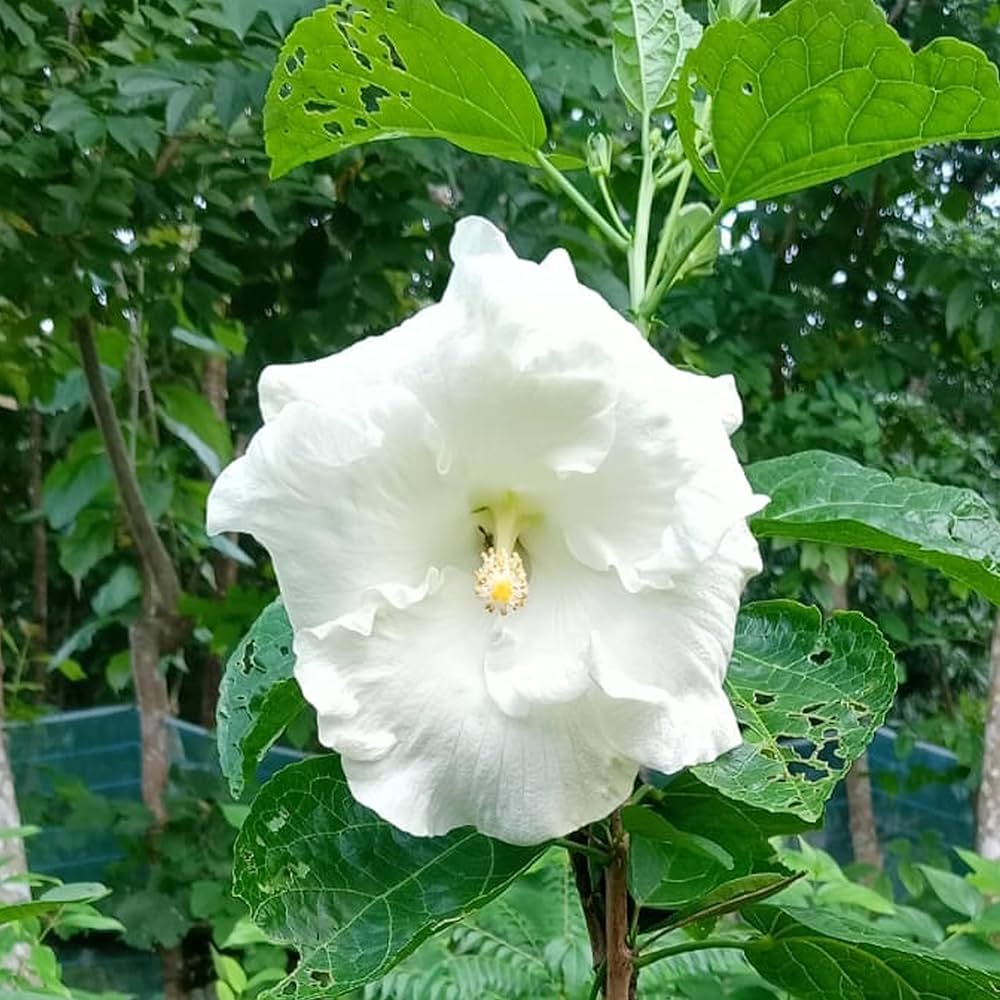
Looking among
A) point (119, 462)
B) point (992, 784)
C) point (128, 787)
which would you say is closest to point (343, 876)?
point (119, 462)

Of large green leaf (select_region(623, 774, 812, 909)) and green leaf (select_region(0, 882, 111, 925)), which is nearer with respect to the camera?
large green leaf (select_region(623, 774, 812, 909))

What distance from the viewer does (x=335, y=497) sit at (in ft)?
1.32

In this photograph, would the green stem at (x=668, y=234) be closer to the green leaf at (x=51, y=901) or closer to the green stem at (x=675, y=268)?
the green stem at (x=675, y=268)

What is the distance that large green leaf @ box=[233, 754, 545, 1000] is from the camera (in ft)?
1.50

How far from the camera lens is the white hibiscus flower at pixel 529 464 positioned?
0.39 metres

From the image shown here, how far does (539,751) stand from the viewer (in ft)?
1.32

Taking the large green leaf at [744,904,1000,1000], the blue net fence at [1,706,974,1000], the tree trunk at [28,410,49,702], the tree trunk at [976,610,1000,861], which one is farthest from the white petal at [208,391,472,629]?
the tree trunk at [28,410,49,702]

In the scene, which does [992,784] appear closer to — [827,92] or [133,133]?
[133,133]

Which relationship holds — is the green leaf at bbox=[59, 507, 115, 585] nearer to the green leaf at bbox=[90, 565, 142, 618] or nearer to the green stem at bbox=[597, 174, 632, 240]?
the green leaf at bbox=[90, 565, 142, 618]

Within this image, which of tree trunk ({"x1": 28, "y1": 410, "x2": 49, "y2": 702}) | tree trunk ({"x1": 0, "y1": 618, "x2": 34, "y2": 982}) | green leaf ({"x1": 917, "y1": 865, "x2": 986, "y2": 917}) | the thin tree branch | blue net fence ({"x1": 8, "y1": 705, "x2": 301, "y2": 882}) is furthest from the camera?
tree trunk ({"x1": 28, "y1": 410, "x2": 49, "y2": 702})

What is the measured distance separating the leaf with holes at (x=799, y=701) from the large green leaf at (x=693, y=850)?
3 cm

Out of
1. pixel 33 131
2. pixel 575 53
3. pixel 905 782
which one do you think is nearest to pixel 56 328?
pixel 33 131

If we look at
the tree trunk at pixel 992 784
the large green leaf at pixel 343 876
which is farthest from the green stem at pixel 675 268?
the tree trunk at pixel 992 784

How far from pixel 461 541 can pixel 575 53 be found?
1.06 metres
